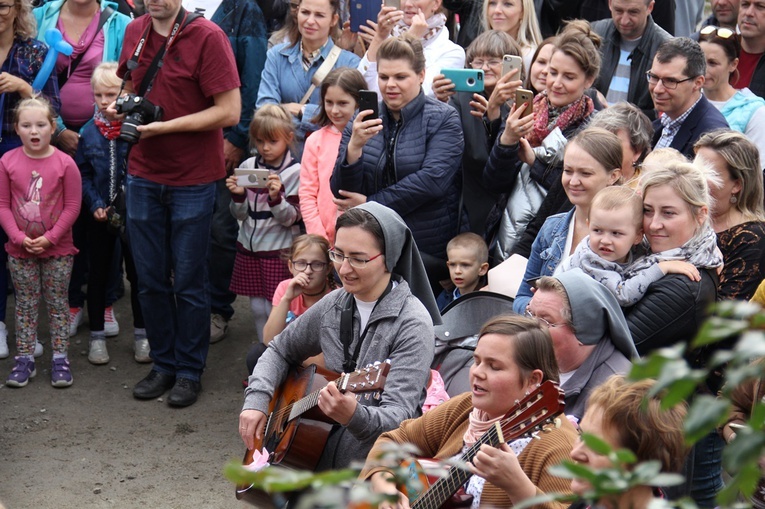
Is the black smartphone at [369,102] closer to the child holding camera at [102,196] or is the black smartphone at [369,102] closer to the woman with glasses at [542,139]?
the woman with glasses at [542,139]

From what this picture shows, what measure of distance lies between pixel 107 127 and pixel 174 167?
93 cm

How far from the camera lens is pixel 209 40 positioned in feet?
19.2

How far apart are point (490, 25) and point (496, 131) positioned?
1119 millimetres

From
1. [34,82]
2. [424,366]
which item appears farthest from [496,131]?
[34,82]

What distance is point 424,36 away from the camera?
21.0 ft

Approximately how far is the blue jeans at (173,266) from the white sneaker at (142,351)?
368mm

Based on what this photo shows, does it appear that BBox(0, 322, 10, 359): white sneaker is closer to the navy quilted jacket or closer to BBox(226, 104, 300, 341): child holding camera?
BBox(226, 104, 300, 341): child holding camera

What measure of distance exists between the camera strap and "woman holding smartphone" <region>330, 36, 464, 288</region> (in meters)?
1.16

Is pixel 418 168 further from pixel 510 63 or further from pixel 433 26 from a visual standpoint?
pixel 433 26

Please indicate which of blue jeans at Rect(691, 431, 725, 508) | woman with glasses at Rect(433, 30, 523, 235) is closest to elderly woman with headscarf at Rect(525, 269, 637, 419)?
blue jeans at Rect(691, 431, 725, 508)

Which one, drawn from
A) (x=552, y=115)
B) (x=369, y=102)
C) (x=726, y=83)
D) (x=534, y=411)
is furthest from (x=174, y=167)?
(x=534, y=411)

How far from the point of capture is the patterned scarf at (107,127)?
662 centimetres

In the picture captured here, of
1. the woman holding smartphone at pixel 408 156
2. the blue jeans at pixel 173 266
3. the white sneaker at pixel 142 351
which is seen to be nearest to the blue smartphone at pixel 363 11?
the woman holding smartphone at pixel 408 156

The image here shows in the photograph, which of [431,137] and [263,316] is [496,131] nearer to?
[431,137]
